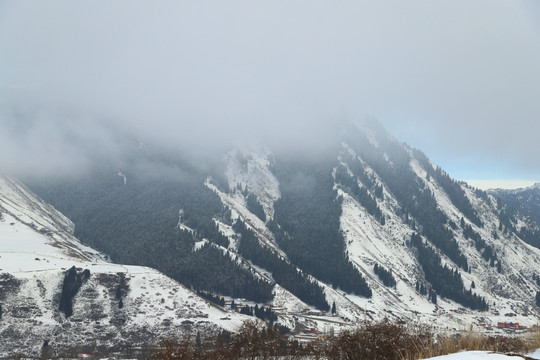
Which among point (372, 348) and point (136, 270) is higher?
point (136, 270)

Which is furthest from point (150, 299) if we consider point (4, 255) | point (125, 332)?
point (4, 255)

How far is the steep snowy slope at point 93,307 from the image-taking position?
376ft

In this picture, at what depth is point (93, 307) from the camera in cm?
13050

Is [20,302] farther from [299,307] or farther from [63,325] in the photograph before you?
[299,307]

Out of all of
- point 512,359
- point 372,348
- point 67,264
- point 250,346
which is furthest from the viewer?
point 67,264

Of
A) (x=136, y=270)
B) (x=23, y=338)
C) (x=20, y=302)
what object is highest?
(x=136, y=270)

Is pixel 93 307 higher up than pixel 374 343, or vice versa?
pixel 93 307

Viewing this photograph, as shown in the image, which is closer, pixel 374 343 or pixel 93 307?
pixel 374 343

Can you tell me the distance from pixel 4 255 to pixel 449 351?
17235cm

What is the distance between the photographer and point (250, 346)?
67625 mm

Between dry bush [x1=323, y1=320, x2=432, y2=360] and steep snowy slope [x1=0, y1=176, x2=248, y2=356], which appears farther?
steep snowy slope [x1=0, y1=176, x2=248, y2=356]

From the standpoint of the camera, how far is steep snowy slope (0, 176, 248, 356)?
376 ft

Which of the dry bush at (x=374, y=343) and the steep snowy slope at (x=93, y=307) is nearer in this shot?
the dry bush at (x=374, y=343)

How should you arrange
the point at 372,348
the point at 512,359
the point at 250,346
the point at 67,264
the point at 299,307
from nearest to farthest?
the point at 512,359 < the point at 372,348 < the point at 250,346 < the point at 67,264 < the point at 299,307
